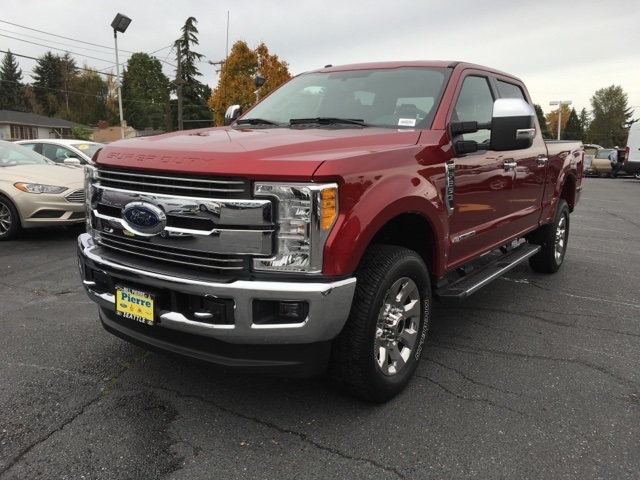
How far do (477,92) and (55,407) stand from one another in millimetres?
3499

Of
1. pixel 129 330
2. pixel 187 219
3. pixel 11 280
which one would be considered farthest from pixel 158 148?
pixel 11 280

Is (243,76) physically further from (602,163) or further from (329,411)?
(329,411)

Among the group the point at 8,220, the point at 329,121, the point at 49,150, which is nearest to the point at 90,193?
the point at 329,121

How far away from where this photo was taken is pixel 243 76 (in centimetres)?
3409

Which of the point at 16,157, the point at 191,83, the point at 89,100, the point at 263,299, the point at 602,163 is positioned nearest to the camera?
the point at 263,299

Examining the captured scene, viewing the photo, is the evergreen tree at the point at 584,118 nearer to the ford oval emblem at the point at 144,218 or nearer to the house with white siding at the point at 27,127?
the house with white siding at the point at 27,127

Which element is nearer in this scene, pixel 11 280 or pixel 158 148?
pixel 158 148

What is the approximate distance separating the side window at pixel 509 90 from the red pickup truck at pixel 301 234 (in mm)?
1060

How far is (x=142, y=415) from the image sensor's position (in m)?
2.72

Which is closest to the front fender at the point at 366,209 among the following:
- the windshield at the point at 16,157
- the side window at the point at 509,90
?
the side window at the point at 509,90

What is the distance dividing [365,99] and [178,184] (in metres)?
1.76

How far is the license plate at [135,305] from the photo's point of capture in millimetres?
2525

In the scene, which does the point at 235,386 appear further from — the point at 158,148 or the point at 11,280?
the point at 11,280

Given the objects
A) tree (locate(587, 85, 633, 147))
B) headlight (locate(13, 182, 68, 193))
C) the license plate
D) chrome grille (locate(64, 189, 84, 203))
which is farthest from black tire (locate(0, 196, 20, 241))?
tree (locate(587, 85, 633, 147))
